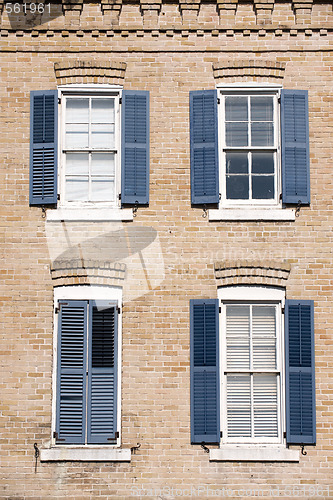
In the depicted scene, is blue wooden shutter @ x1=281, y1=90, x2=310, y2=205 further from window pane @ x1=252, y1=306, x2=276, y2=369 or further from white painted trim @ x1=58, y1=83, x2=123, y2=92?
white painted trim @ x1=58, y1=83, x2=123, y2=92

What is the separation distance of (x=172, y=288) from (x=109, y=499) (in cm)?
330

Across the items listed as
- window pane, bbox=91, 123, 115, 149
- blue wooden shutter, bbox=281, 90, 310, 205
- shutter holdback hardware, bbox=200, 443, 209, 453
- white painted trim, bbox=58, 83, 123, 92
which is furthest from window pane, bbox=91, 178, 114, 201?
shutter holdback hardware, bbox=200, 443, 209, 453

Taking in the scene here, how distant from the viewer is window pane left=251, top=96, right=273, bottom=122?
440 inches

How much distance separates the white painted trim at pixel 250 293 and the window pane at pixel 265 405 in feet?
3.99

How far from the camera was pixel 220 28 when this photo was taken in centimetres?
1124

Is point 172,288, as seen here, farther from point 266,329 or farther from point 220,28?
point 220,28

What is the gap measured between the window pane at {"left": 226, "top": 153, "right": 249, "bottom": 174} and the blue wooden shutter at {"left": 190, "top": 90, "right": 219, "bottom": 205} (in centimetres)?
32

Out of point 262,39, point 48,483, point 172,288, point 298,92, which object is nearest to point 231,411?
point 172,288

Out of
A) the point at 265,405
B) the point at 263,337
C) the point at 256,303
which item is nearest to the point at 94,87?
the point at 256,303

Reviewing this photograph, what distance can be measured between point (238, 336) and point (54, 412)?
10.1 ft

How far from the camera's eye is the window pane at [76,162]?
1110 centimetres

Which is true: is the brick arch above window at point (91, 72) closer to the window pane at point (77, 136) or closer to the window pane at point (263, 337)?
the window pane at point (77, 136)

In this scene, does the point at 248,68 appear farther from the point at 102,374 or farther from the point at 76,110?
→ the point at 102,374

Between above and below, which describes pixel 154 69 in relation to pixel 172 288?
above
